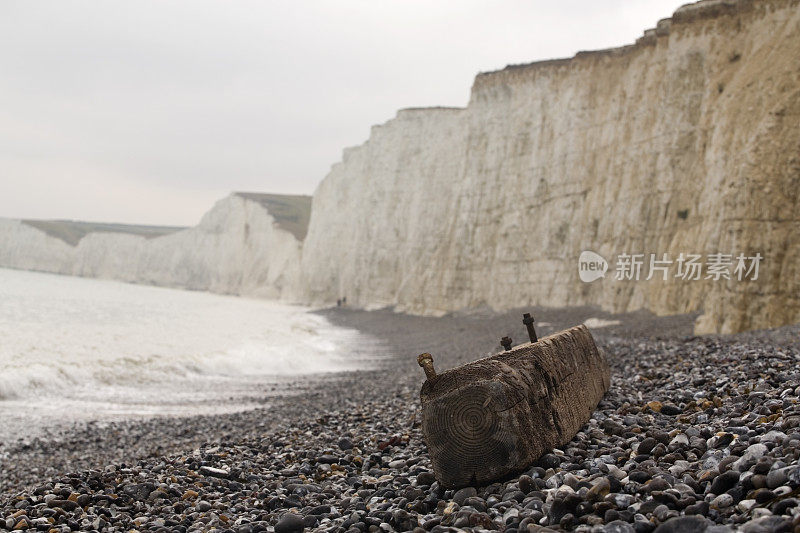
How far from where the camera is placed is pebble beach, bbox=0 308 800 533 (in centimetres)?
348

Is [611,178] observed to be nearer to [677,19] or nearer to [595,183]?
[595,183]

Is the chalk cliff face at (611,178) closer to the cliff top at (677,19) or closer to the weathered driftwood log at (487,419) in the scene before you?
the cliff top at (677,19)

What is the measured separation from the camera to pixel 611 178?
3281 cm

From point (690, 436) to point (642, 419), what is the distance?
1007 millimetres

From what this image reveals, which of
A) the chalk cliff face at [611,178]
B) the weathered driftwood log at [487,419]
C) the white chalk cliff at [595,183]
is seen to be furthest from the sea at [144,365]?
the white chalk cliff at [595,183]

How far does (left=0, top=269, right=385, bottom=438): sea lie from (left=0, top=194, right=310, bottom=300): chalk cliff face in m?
50.9

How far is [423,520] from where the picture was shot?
4.12 meters

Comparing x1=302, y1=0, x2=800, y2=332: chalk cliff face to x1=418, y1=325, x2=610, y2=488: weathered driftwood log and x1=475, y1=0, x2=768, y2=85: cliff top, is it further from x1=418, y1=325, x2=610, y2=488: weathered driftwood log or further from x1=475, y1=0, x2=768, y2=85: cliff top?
x1=418, y1=325, x2=610, y2=488: weathered driftwood log

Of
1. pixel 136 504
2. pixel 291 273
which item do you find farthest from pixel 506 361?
pixel 291 273

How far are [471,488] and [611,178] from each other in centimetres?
3107

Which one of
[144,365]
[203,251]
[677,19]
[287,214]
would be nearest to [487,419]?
[144,365]

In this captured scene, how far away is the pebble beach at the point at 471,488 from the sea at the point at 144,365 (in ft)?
13.1

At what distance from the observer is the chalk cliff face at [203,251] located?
96438 mm

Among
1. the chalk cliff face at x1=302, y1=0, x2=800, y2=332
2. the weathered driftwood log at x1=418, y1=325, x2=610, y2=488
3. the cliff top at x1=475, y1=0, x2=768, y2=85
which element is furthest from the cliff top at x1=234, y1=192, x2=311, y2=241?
the weathered driftwood log at x1=418, y1=325, x2=610, y2=488
